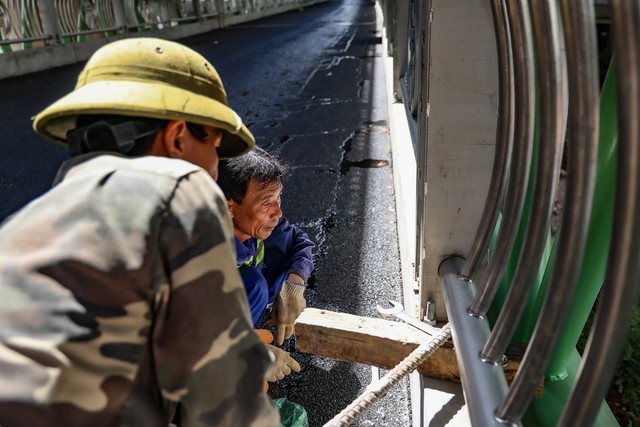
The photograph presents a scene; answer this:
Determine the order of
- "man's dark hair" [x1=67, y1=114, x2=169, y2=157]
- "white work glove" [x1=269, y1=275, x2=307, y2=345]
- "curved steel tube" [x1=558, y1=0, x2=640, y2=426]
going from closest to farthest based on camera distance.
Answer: "curved steel tube" [x1=558, y1=0, x2=640, y2=426], "man's dark hair" [x1=67, y1=114, x2=169, y2=157], "white work glove" [x1=269, y1=275, x2=307, y2=345]

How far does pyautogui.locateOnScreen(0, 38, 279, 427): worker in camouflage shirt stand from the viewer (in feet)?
2.74

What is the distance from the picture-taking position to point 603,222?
1.13 meters

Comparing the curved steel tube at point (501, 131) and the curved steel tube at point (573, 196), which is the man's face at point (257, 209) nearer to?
the curved steel tube at point (501, 131)

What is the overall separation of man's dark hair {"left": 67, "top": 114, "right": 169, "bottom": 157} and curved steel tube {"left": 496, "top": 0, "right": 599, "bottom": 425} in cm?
69

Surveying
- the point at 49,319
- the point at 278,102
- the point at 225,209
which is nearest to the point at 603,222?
the point at 225,209

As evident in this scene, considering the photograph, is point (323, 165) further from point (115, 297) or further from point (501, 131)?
point (115, 297)

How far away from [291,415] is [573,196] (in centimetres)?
142

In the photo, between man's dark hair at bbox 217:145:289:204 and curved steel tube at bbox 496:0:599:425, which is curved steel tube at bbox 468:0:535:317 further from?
man's dark hair at bbox 217:145:289:204

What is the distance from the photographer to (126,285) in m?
0.84

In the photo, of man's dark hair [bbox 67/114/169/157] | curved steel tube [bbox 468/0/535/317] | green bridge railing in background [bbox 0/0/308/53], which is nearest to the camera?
man's dark hair [bbox 67/114/169/157]

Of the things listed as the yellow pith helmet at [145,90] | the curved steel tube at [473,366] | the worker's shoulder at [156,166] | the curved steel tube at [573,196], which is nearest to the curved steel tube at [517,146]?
the curved steel tube at [473,366]

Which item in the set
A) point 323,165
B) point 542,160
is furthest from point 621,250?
point 323,165

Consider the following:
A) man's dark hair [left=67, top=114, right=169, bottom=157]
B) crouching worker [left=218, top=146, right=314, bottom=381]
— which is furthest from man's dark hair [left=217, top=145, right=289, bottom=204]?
man's dark hair [left=67, top=114, right=169, bottom=157]

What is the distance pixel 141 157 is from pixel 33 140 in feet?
16.4
